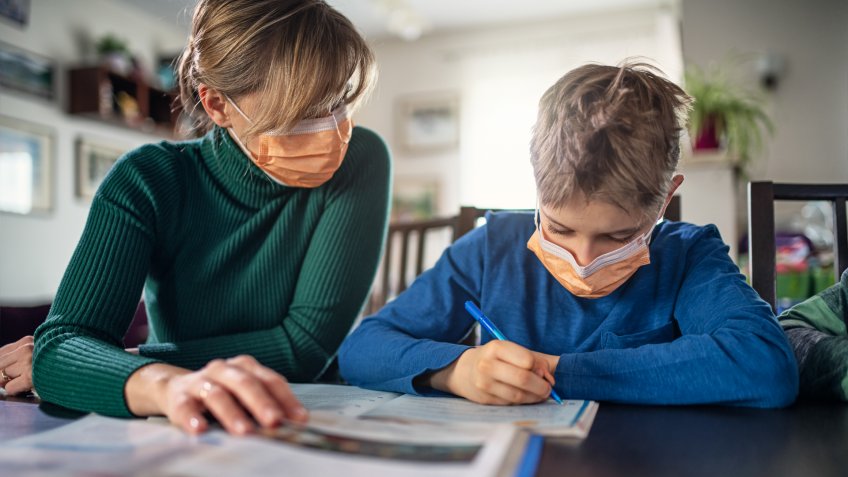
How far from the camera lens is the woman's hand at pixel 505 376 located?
69 centimetres

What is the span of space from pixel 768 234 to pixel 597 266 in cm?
36

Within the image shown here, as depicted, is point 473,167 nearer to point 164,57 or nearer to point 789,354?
point 164,57

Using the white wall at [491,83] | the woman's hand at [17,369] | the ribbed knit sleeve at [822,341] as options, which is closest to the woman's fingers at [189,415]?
the woman's hand at [17,369]

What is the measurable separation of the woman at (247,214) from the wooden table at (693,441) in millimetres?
229

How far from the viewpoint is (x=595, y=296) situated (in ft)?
3.01

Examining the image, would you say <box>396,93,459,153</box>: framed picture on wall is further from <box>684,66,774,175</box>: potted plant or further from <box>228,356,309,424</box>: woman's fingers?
<box>228,356,309,424</box>: woman's fingers

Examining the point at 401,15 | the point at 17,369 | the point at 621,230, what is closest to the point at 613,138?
the point at 621,230

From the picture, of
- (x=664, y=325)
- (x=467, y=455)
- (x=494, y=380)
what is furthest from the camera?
(x=664, y=325)

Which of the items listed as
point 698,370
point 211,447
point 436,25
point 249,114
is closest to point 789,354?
point 698,370

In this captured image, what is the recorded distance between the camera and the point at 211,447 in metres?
0.49

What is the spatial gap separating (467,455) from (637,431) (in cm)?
23

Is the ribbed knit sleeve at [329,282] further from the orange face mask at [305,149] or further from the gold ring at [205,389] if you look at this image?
the gold ring at [205,389]

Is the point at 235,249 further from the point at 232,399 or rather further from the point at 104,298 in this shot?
the point at 232,399

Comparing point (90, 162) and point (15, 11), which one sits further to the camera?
point (90, 162)
